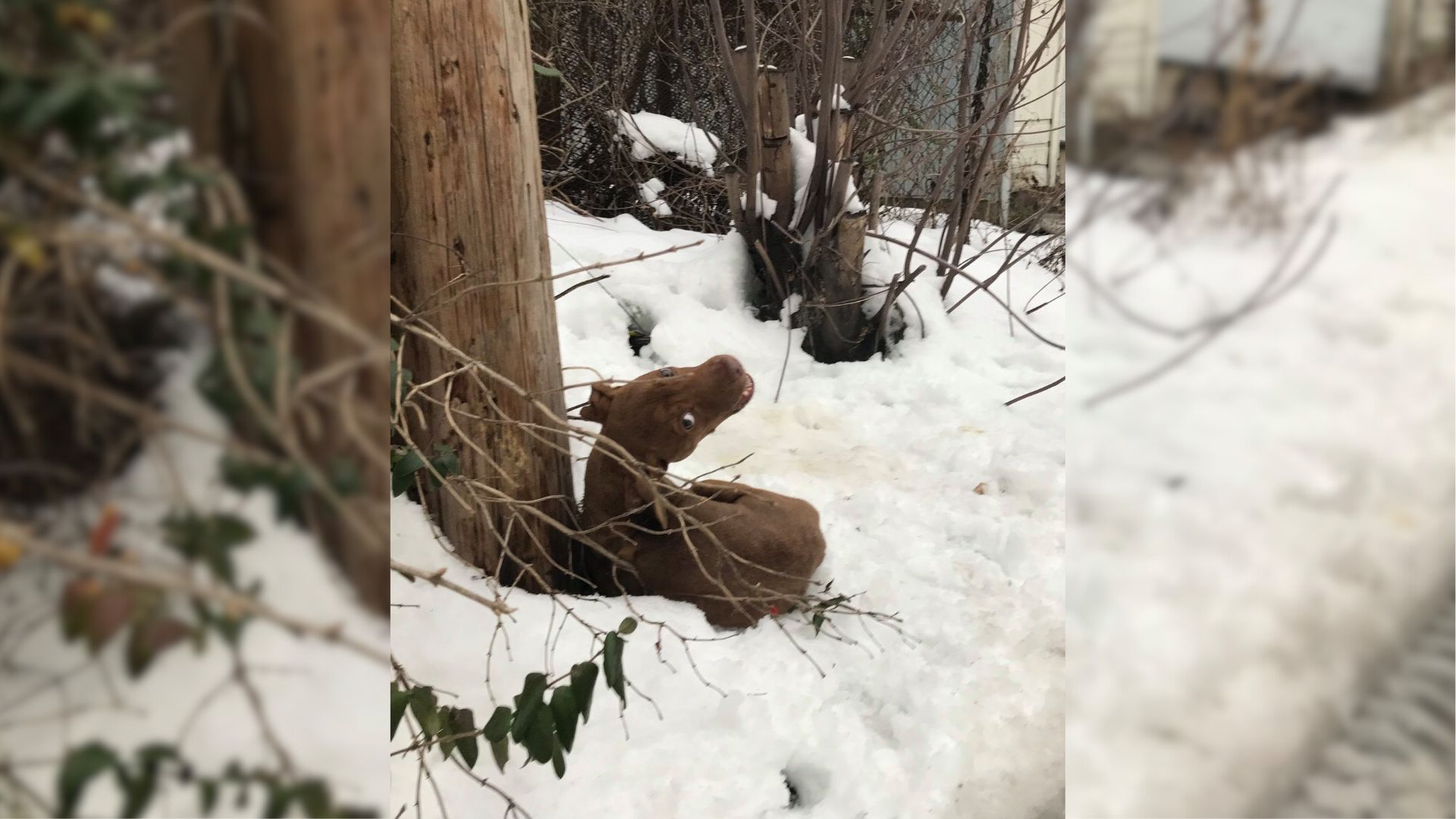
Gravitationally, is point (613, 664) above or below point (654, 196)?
below

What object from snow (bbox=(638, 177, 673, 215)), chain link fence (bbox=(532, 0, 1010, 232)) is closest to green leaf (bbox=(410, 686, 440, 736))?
chain link fence (bbox=(532, 0, 1010, 232))

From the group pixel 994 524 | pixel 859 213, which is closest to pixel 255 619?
pixel 994 524

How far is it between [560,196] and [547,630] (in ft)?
9.17

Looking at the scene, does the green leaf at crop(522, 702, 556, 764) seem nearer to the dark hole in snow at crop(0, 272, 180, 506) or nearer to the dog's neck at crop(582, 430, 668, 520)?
the dog's neck at crop(582, 430, 668, 520)

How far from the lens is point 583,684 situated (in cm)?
92

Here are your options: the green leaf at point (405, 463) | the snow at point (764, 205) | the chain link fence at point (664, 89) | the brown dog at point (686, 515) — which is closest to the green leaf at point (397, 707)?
the green leaf at point (405, 463)

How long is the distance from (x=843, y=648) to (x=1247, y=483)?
52.6 inches

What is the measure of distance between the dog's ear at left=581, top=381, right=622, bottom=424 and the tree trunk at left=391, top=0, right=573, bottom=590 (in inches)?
4.3

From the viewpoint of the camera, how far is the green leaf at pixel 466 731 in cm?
97

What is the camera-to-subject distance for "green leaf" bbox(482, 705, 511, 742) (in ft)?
3.13

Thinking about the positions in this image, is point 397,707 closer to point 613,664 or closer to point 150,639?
point 613,664

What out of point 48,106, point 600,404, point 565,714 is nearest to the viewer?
point 48,106

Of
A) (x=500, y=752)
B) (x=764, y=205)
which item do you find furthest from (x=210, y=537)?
(x=764, y=205)

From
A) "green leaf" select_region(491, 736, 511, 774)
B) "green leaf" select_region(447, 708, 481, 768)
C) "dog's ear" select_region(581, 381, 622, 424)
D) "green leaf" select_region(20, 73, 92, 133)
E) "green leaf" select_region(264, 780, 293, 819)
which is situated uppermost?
"green leaf" select_region(20, 73, 92, 133)
